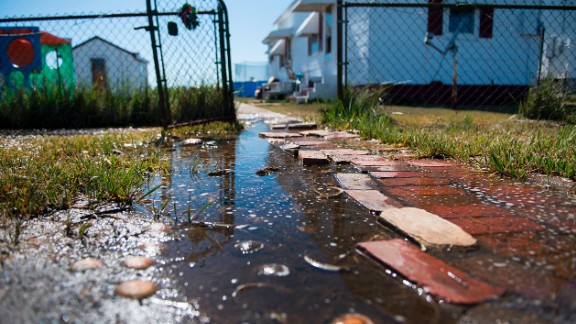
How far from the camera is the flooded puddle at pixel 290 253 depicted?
2.88ft

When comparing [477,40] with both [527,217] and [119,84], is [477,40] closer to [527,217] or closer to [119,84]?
[119,84]

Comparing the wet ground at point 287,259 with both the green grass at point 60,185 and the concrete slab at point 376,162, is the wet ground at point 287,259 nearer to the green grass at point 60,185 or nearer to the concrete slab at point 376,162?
the green grass at point 60,185

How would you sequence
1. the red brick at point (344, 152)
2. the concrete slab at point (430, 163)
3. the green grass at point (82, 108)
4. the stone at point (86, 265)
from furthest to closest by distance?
the green grass at point (82, 108)
the red brick at point (344, 152)
the concrete slab at point (430, 163)
the stone at point (86, 265)

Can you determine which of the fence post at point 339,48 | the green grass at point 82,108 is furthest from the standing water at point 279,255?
the green grass at point 82,108

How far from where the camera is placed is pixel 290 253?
1.16m

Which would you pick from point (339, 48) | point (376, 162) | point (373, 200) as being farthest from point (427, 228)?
point (339, 48)

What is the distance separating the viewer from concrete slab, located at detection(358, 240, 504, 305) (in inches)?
35.7

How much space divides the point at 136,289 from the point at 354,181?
1268mm

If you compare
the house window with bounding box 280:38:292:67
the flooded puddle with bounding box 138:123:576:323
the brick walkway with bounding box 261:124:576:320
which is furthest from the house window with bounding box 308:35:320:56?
the flooded puddle with bounding box 138:123:576:323

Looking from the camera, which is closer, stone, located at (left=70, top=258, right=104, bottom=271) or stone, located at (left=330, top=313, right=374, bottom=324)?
stone, located at (left=330, top=313, right=374, bottom=324)

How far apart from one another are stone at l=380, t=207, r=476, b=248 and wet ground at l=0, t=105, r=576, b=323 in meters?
0.03

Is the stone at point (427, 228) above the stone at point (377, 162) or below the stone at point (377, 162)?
below

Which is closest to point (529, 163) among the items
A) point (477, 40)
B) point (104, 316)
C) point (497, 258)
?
point (497, 258)

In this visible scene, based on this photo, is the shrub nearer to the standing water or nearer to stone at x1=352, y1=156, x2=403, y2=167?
stone at x1=352, y1=156, x2=403, y2=167
